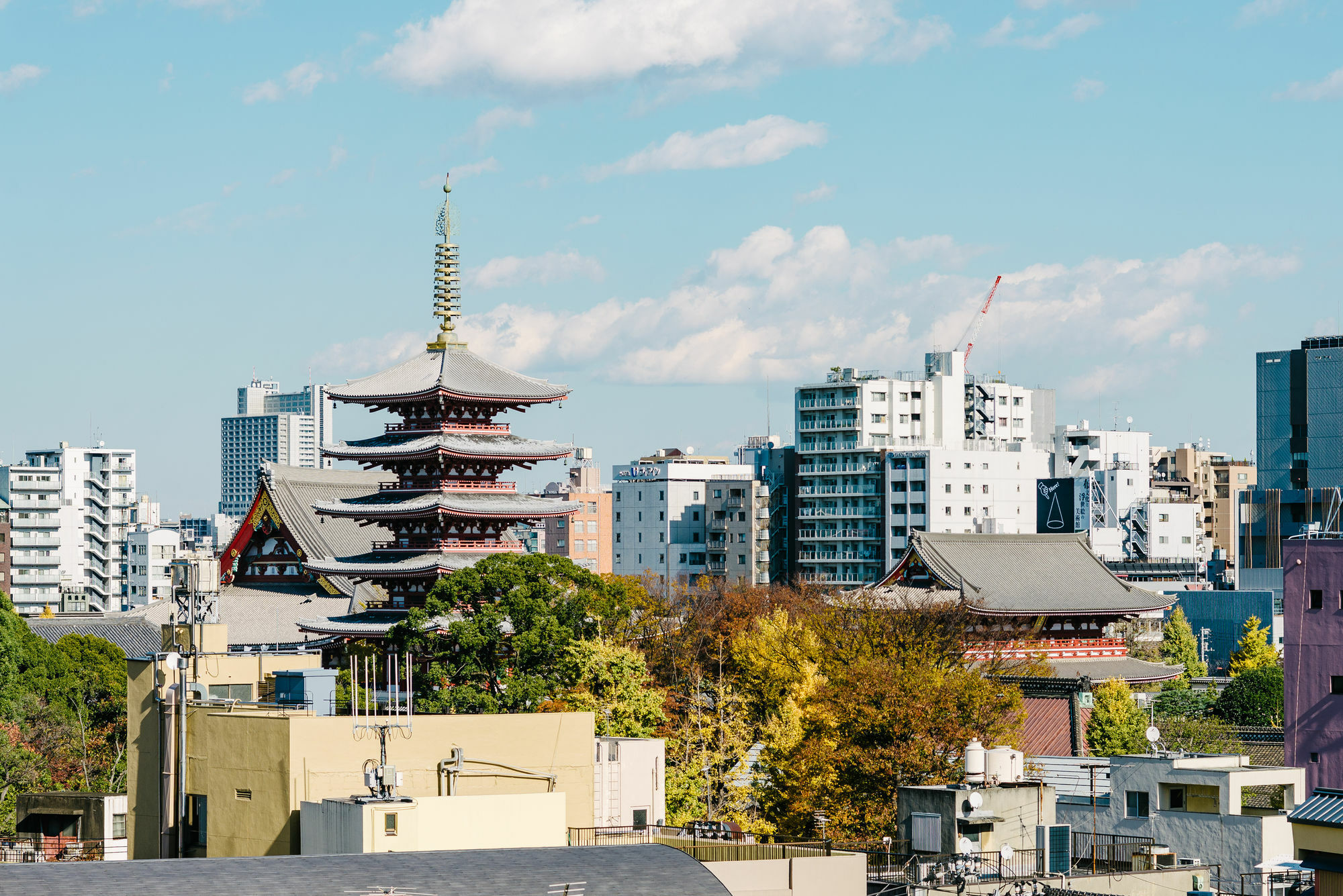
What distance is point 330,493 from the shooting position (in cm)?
11656

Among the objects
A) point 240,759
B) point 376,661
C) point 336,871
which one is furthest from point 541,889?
point 376,661

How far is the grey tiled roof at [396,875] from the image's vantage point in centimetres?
2619

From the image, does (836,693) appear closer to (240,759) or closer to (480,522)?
(240,759)

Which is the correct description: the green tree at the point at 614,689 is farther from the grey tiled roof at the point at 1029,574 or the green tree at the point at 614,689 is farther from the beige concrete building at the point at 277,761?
the grey tiled roof at the point at 1029,574

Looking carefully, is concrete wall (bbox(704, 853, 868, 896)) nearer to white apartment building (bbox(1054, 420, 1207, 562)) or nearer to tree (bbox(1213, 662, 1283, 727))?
tree (bbox(1213, 662, 1283, 727))

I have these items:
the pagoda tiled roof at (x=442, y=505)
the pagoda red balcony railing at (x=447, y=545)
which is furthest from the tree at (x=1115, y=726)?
the pagoda red balcony railing at (x=447, y=545)

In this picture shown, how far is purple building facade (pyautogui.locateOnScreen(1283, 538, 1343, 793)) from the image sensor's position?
56.1 metres

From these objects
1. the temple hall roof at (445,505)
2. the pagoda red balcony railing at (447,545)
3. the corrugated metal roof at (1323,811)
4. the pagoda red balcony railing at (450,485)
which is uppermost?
the pagoda red balcony railing at (450,485)

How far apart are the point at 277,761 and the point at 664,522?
155 metres

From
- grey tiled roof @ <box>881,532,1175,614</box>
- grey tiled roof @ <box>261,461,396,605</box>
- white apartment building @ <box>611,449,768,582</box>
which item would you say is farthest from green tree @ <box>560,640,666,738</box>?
white apartment building @ <box>611,449,768,582</box>

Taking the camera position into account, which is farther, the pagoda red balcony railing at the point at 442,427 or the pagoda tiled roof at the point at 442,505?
the pagoda red balcony railing at the point at 442,427

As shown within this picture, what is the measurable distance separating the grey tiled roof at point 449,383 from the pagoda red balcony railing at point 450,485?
4.10 m

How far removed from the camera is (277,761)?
34.6 meters

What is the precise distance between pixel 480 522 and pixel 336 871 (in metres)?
61.0
